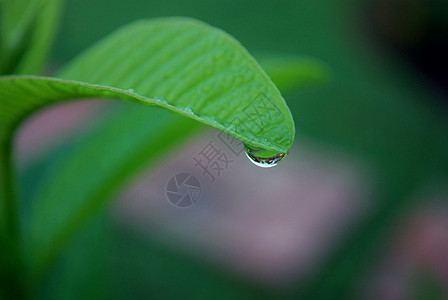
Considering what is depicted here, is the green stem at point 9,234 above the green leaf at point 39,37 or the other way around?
the other way around

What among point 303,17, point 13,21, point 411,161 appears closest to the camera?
point 13,21

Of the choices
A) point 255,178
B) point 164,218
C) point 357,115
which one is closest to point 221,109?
point 164,218

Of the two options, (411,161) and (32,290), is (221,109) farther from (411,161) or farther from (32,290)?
(411,161)

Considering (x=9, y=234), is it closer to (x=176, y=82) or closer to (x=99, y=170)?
(x=99, y=170)

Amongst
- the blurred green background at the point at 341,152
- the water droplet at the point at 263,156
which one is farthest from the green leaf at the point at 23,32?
the blurred green background at the point at 341,152

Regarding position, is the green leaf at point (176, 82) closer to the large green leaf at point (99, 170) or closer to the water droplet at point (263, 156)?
the water droplet at point (263, 156)

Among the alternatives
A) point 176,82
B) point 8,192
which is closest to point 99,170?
point 8,192
